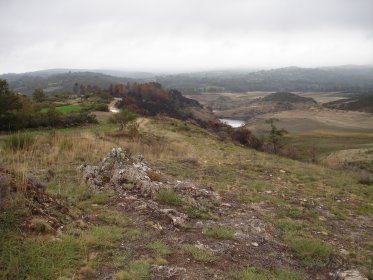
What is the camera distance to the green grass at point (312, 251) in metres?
5.80

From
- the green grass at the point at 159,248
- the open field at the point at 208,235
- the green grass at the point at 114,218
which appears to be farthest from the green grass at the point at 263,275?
the green grass at the point at 114,218

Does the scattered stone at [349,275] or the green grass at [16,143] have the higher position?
the green grass at [16,143]

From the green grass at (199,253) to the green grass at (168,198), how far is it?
6.80 ft

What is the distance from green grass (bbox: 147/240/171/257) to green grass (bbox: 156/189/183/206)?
6.55ft

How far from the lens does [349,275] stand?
5.21 m

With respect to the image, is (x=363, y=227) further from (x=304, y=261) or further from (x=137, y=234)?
(x=137, y=234)

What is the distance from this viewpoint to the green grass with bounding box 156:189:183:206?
A: 25.2 ft

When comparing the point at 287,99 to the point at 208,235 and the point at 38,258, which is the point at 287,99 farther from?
the point at 38,258

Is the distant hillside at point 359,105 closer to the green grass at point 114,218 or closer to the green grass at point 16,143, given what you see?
the green grass at point 16,143

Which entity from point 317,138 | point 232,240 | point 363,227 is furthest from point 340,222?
point 317,138

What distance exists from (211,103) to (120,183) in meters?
174

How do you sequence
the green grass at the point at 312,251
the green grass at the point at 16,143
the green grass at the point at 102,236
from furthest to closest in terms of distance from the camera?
1. the green grass at the point at 16,143
2. the green grass at the point at 312,251
3. the green grass at the point at 102,236

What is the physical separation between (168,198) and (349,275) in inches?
148

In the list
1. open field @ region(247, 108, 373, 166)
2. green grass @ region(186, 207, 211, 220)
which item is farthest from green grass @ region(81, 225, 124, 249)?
open field @ region(247, 108, 373, 166)
